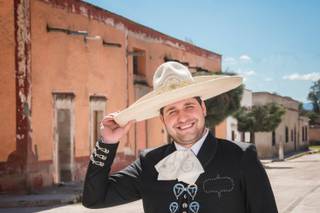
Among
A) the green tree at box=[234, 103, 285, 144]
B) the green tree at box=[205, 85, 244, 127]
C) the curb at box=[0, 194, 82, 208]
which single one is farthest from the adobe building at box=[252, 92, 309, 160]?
the curb at box=[0, 194, 82, 208]

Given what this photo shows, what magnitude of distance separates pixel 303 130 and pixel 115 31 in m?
41.6

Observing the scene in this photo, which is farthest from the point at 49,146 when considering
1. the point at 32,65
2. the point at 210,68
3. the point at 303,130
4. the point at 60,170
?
the point at 303,130

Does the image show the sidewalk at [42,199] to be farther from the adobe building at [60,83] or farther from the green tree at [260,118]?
the green tree at [260,118]

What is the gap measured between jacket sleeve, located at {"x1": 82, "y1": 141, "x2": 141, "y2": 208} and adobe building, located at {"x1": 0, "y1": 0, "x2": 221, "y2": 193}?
12.0m

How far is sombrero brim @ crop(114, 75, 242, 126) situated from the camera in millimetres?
2676

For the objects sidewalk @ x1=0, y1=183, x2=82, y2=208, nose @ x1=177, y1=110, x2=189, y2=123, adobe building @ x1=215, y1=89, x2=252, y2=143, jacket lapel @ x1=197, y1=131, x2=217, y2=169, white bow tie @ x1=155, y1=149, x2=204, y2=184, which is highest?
nose @ x1=177, y1=110, x2=189, y2=123

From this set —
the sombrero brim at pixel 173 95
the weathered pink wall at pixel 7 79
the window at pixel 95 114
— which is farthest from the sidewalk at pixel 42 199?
the sombrero brim at pixel 173 95

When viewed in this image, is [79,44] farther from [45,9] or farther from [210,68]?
[210,68]

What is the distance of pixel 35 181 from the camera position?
14.9 m

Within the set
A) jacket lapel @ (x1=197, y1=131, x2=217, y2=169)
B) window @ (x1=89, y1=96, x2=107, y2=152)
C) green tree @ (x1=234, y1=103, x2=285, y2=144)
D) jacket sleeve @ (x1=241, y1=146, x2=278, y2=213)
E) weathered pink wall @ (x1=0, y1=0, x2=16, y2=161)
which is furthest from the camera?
green tree @ (x1=234, y1=103, x2=285, y2=144)

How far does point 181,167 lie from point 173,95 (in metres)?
0.35

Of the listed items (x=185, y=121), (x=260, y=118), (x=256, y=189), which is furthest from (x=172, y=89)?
(x=260, y=118)

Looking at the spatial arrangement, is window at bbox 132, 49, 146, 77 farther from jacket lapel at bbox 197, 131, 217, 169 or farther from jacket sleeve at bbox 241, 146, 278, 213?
jacket sleeve at bbox 241, 146, 278, 213

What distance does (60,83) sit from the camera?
54.7ft
